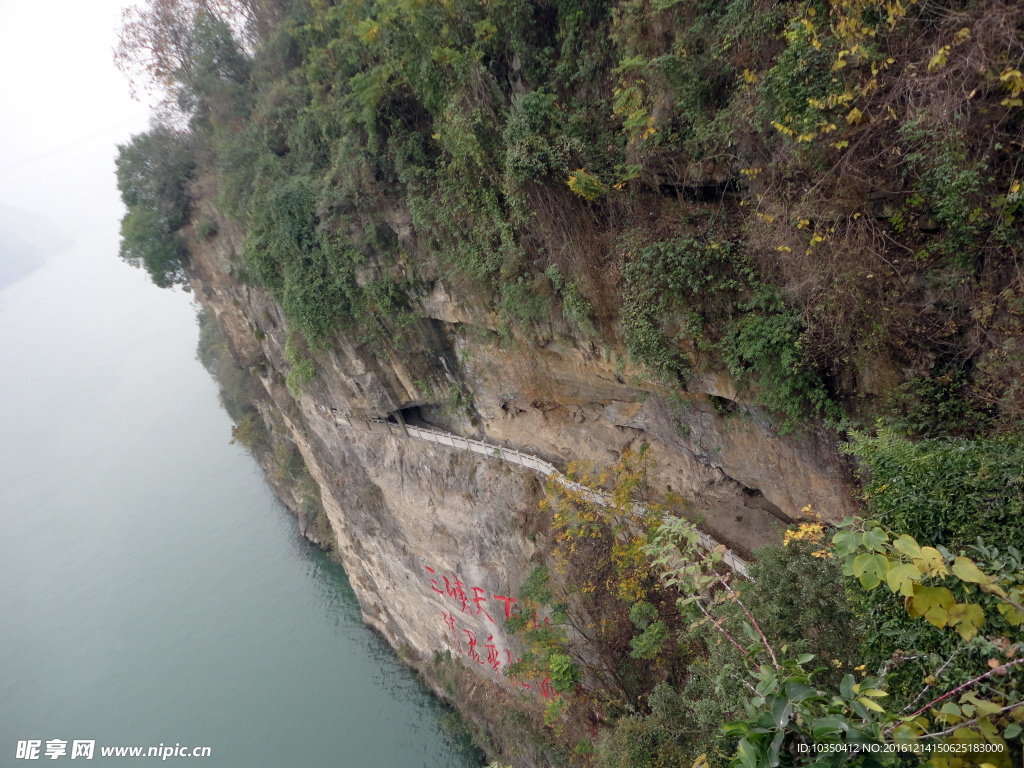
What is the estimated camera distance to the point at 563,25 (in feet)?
25.2

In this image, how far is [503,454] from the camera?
1352 cm

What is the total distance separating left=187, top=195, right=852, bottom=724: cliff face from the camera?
9172 mm

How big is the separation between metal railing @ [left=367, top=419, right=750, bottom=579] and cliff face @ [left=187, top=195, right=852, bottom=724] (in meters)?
0.21

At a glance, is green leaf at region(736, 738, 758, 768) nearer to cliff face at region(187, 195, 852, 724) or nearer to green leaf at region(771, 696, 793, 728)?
green leaf at region(771, 696, 793, 728)

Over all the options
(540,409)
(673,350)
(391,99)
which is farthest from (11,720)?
(673,350)

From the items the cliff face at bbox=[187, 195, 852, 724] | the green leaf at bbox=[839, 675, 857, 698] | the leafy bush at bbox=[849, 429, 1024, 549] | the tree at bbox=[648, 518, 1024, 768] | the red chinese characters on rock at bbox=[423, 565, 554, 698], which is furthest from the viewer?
the red chinese characters on rock at bbox=[423, 565, 554, 698]

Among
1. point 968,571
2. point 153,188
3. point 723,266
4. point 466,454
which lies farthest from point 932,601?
point 153,188

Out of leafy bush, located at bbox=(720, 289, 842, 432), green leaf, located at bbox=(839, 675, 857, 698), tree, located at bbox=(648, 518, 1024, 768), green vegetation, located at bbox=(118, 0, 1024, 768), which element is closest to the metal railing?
green vegetation, located at bbox=(118, 0, 1024, 768)

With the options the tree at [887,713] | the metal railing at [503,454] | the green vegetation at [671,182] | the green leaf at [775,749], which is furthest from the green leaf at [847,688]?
the metal railing at [503,454]

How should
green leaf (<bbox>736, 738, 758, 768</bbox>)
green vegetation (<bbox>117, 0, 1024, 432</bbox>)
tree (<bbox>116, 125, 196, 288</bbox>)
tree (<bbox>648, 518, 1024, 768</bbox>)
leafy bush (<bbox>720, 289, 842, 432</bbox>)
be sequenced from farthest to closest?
tree (<bbox>116, 125, 196, 288</bbox>)
leafy bush (<bbox>720, 289, 842, 432</bbox>)
green vegetation (<bbox>117, 0, 1024, 432</bbox>)
green leaf (<bbox>736, 738, 758, 768</bbox>)
tree (<bbox>648, 518, 1024, 768</bbox>)

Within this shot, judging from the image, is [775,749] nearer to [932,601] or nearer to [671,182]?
[932,601]

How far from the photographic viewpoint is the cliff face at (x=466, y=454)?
30.1 ft

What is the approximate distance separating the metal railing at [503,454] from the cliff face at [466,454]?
0.70 ft

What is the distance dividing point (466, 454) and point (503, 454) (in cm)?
129
